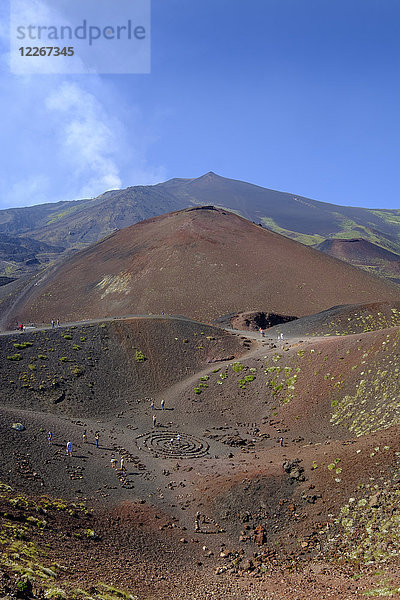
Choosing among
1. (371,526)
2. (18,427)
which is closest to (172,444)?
(18,427)

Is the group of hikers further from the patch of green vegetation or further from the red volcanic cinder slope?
the red volcanic cinder slope

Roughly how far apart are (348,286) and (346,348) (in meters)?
50.4

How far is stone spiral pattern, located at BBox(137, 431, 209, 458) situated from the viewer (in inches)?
1216

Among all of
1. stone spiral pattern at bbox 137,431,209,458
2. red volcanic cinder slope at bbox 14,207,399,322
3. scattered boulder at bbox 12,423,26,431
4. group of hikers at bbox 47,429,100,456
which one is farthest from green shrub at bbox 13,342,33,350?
red volcanic cinder slope at bbox 14,207,399,322

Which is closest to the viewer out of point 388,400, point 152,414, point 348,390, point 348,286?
point 388,400

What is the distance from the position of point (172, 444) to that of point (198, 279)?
56.9 meters

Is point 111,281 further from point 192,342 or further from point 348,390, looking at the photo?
point 348,390

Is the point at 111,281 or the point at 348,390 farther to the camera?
the point at 111,281

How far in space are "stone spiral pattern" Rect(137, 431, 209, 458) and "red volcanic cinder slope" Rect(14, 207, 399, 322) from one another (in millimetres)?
39491

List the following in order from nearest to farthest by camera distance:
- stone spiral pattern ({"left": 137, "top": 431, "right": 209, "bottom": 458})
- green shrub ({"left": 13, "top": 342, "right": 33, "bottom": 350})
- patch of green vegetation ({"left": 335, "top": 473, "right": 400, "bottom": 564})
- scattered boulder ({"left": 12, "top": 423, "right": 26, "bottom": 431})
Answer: patch of green vegetation ({"left": 335, "top": 473, "right": 400, "bottom": 564}), scattered boulder ({"left": 12, "top": 423, "right": 26, "bottom": 431}), stone spiral pattern ({"left": 137, "top": 431, "right": 209, "bottom": 458}), green shrub ({"left": 13, "top": 342, "right": 33, "bottom": 350})

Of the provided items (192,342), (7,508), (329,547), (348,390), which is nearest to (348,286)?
(192,342)

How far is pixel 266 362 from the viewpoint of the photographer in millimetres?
44469

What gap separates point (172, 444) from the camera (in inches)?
1286

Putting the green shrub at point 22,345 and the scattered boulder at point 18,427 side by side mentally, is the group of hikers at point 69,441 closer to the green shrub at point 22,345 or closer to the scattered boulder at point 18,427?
the scattered boulder at point 18,427
